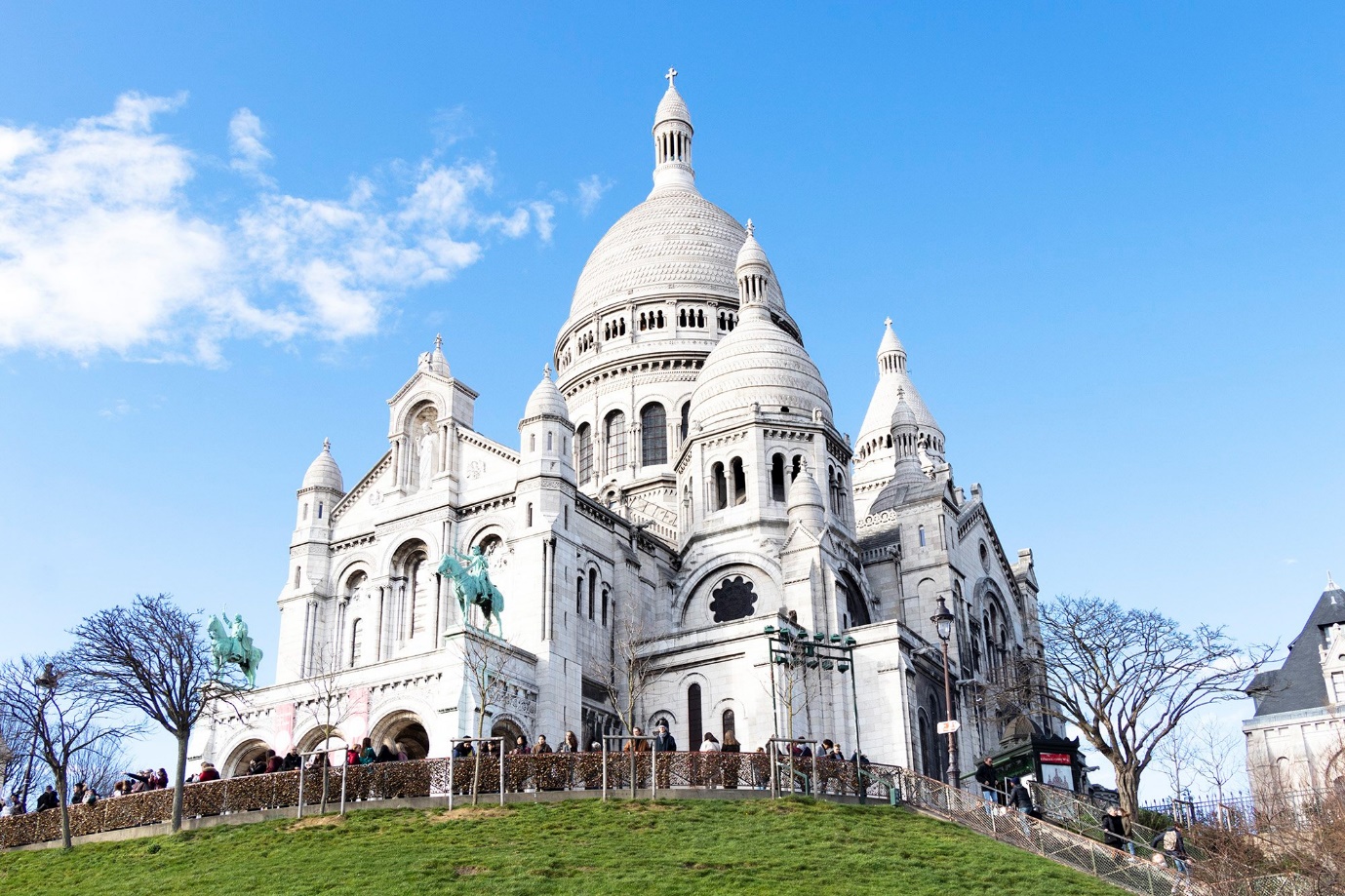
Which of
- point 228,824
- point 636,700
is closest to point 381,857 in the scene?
point 228,824

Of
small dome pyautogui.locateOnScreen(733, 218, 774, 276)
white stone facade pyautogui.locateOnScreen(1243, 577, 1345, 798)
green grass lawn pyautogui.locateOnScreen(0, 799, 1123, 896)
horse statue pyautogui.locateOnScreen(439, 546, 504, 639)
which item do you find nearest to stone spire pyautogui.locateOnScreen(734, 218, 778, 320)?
small dome pyautogui.locateOnScreen(733, 218, 774, 276)

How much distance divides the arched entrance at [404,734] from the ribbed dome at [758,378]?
2096 cm

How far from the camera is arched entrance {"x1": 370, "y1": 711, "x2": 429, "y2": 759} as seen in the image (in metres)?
46.5

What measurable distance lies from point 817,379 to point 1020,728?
66.6 ft

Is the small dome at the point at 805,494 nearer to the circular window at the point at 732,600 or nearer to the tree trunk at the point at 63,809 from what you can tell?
the circular window at the point at 732,600

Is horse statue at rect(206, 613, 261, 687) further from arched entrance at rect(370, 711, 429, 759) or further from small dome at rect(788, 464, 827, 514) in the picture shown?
small dome at rect(788, 464, 827, 514)

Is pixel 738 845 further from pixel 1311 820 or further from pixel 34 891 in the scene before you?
pixel 1311 820

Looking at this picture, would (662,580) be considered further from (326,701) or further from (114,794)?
(114,794)

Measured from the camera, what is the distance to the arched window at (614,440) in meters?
73.6

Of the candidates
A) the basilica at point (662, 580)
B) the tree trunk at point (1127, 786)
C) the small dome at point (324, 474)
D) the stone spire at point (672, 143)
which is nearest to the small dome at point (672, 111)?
the stone spire at point (672, 143)

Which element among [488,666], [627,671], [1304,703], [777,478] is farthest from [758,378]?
[1304,703]

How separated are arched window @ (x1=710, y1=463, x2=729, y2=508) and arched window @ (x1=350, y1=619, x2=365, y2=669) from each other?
635 inches

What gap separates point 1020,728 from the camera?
5109 centimetres

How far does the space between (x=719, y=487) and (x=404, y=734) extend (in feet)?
63.1
